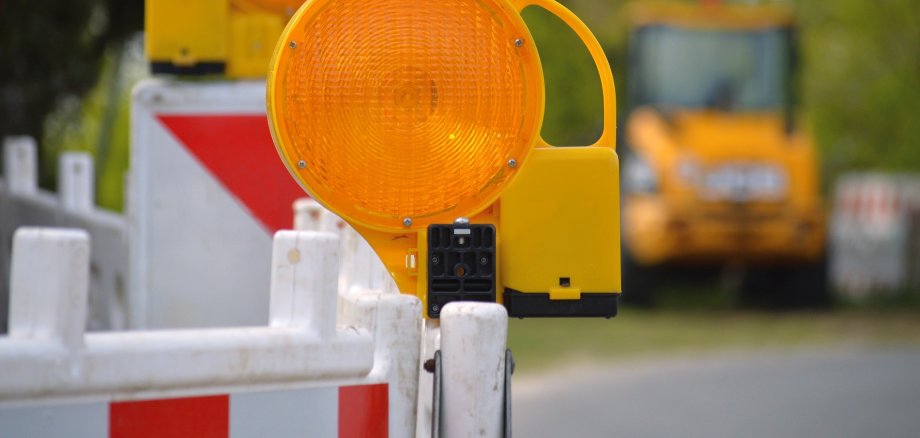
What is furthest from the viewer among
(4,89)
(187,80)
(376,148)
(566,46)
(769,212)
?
(566,46)

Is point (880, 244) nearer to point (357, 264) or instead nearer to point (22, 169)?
point (22, 169)

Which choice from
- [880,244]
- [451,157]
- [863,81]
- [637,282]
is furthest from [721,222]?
[451,157]

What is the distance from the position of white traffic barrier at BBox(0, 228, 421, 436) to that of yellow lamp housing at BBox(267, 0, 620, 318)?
133 millimetres

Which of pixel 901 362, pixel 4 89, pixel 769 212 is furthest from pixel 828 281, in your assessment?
pixel 4 89

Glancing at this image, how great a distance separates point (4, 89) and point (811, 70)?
20340mm

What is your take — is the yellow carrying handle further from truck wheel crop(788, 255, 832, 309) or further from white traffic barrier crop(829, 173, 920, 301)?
white traffic barrier crop(829, 173, 920, 301)

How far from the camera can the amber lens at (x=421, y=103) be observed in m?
2.32

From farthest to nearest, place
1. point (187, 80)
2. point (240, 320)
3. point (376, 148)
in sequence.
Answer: point (187, 80) < point (240, 320) < point (376, 148)

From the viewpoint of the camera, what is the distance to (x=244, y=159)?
3.68 m

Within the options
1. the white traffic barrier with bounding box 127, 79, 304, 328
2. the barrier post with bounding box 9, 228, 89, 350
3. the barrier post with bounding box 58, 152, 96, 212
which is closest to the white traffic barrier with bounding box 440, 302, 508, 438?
the barrier post with bounding box 9, 228, 89, 350

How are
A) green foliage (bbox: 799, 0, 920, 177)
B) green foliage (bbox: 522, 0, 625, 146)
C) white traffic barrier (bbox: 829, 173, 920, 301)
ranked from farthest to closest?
green foliage (bbox: 522, 0, 625, 146) → green foliage (bbox: 799, 0, 920, 177) → white traffic barrier (bbox: 829, 173, 920, 301)

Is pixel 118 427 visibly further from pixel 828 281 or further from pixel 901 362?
pixel 828 281

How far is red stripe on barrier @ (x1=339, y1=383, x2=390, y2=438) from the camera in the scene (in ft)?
7.12

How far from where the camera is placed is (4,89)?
7.16 metres
